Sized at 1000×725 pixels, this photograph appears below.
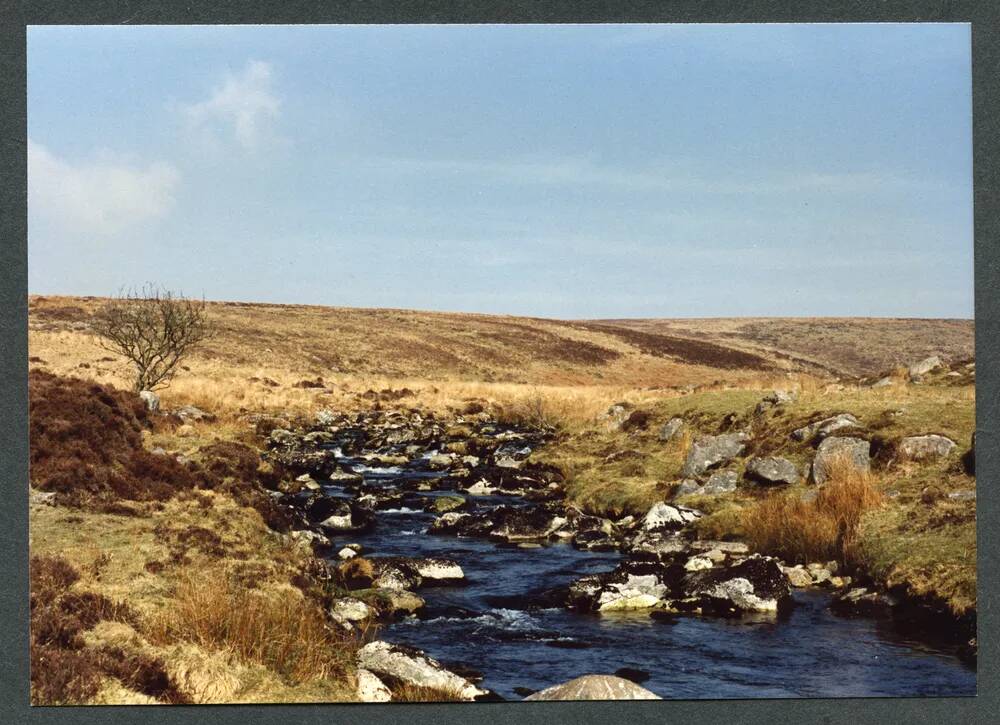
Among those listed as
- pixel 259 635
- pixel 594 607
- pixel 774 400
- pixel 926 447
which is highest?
pixel 774 400

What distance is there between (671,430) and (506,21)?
10.7 meters

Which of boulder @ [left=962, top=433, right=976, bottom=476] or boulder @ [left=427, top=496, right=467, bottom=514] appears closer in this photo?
boulder @ [left=962, top=433, right=976, bottom=476]

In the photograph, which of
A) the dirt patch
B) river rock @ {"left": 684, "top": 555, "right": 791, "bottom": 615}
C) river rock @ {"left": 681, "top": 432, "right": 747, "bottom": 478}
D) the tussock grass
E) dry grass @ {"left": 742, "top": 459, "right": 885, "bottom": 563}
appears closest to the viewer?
the tussock grass

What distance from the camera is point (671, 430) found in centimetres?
1814

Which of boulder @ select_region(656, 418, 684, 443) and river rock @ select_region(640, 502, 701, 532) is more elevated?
boulder @ select_region(656, 418, 684, 443)

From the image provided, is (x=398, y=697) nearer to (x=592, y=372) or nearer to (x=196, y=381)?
(x=196, y=381)

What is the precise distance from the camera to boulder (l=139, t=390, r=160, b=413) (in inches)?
636

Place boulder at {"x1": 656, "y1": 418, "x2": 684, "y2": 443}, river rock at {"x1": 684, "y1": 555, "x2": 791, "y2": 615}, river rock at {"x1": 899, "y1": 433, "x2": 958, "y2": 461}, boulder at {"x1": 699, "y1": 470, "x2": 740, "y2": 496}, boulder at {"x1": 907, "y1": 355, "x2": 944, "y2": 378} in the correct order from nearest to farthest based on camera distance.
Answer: river rock at {"x1": 684, "y1": 555, "x2": 791, "y2": 615}
river rock at {"x1": 899, "y1": 433, "x2": 958, "y2": 461}
boulder at {"x1": 699, "y1": 470, "x2": 740, "y2": 496}
boulder at {"x1": 907, "y1": 355, "x2": 944, "y2": 378}
boulder at {"x1": 656, "y1": 418, "x2": 684, "y2": 443}

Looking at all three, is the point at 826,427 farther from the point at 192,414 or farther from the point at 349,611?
the point at 192,414

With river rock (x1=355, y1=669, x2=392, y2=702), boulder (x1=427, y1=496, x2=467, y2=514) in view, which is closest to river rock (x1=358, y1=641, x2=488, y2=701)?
river rock (x1=355, y1=669, x2=392, y2=702)

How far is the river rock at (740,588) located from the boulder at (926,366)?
771cm

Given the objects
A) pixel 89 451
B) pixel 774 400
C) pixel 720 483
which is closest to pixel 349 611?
pixel 89 451

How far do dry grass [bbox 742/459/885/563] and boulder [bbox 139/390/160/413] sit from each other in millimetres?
11215

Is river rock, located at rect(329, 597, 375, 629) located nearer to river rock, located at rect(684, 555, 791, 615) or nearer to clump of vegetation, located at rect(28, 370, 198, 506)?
clump of vegetation, located at rect(28, 370, 198, 506)
